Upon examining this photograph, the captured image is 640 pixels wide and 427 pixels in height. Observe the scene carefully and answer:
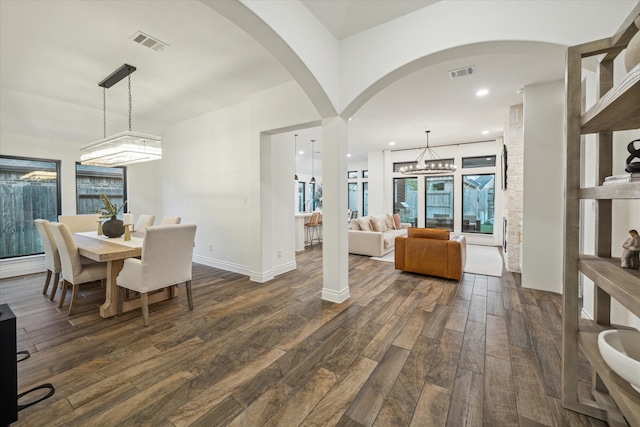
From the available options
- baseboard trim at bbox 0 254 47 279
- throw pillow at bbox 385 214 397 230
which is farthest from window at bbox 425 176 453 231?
baseboard trim at bbox 0 254 47 279

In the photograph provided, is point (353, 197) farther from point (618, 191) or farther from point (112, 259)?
point (618, 191)

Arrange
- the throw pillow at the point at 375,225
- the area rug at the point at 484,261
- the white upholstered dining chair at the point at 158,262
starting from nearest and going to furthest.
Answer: the white upholstered dining chair at the point at 158,262
the area rug at the point at 484,261
the throw pillow at the point at 375,225

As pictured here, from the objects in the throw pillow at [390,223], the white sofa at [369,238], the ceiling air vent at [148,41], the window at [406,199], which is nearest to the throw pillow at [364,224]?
the white sofa at [369,238]

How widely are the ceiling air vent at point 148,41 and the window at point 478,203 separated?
26.1 feet

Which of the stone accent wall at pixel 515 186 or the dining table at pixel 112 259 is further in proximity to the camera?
the stone accent wall at pixel 515 186

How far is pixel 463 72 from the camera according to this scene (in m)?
3.43

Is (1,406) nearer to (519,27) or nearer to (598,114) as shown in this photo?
(598,114)

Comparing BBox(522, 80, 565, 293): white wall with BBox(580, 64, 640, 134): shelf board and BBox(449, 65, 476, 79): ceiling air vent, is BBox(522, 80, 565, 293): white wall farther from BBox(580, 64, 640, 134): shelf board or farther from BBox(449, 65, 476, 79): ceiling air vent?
BBox(580, 64, 640, 134): shelf board

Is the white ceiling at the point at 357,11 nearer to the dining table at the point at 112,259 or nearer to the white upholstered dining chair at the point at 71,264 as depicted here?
the dining table at the point at 112,259

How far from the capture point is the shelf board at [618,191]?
3.18 ft

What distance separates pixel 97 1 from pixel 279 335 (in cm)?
331

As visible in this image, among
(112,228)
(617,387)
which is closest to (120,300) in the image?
(112,228)

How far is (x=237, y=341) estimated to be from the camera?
7.77ft

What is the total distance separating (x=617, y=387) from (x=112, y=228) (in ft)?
15.8
